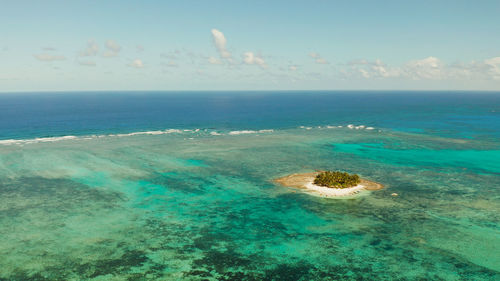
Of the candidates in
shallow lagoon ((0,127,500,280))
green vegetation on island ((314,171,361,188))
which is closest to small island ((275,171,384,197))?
green vegetation on island ((314,171,361,188))

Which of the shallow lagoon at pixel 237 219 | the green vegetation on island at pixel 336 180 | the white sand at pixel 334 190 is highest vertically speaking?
the green vegetation on island at pixel 336 180

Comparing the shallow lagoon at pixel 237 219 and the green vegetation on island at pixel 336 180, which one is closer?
the shallow lagoon at pixel 237 219

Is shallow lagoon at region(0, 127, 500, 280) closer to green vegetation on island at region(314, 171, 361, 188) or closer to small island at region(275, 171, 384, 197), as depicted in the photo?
small island at region(275, 171, 384, 197)

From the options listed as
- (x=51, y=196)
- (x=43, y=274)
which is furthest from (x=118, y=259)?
(x=51, y=196)

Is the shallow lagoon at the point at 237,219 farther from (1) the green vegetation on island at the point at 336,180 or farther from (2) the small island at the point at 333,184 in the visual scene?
(1) the green vegetation on island at the point at 336,180

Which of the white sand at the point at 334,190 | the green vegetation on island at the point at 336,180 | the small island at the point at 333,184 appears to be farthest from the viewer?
the green vegetation on island at the point at 336,180

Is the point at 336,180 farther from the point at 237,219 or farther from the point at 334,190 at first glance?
the point at 237,219

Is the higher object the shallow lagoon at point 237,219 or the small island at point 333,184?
the small island at point 333,184

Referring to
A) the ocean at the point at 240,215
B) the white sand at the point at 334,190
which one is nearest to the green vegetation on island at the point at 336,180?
the white sand at the point at 334,190
